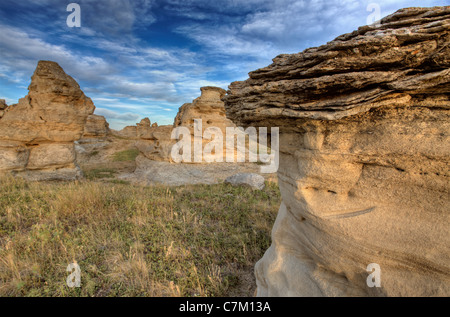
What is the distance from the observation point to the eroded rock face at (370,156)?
6.01ft

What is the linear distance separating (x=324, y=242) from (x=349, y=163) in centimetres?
95

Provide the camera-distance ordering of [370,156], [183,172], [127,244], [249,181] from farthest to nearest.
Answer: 1. [183,172]
2. [249,181]
3. [127,244]
4. [370,156]

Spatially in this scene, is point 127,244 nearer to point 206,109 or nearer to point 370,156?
point 370,156

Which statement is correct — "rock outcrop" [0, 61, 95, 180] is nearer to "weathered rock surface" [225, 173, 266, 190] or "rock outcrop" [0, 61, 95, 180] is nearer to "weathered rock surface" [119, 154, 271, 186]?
"weathered rock surface" [119, 154, 271, 186]

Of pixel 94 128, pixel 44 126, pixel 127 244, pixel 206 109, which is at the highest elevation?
pixel 94 128

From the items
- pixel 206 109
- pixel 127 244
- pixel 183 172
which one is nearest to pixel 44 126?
pixel 183 172

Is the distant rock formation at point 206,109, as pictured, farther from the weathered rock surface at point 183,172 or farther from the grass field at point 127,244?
the grass field at point 127,244

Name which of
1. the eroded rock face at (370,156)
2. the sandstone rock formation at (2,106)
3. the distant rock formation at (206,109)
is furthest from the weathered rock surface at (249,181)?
the sandstone rock formation at (2,106)

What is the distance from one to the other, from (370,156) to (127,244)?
4.16m

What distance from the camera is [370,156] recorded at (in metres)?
2.20

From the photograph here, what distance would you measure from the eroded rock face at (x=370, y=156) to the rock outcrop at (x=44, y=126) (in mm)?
10929

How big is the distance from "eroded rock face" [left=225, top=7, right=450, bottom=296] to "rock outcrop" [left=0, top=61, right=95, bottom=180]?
430 inches

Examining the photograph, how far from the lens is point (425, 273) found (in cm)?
190
